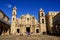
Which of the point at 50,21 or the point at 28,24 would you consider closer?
the point at 28,24

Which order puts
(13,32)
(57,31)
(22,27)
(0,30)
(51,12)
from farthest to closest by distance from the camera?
(51,12), (22,27), (13,32), (57,31), (0,30)

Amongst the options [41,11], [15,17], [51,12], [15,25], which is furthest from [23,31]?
[51,12]

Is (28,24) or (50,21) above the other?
(50,21)

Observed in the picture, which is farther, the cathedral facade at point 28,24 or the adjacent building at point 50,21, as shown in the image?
the adjacent building at point 50,21

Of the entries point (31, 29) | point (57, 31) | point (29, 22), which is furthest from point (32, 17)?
point (57, 31)

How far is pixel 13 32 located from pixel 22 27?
180 inches

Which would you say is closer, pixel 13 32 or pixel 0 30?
pixel 0 30

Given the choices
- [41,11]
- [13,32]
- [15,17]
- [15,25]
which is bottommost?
[13,32]

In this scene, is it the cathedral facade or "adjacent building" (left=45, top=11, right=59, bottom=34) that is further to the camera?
"adjacent building" (left=45, top=11, right=59, bottom=34)

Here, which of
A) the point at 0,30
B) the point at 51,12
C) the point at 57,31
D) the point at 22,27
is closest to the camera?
the point at 0,30

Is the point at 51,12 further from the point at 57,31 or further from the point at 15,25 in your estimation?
the point at 15,25

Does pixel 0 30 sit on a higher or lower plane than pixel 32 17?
lower

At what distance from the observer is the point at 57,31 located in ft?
111

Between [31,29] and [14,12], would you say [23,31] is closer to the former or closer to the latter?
[31,29]
